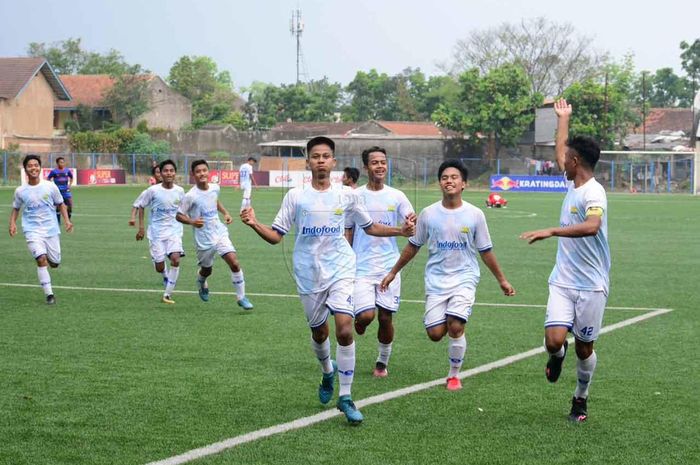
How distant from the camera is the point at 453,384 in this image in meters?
9.38

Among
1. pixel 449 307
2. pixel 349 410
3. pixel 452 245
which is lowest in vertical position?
pixel 349 410

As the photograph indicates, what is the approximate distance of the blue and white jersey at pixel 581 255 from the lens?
8172 millimetres

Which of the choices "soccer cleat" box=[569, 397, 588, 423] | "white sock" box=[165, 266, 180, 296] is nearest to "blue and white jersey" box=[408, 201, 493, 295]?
"soccer cleat" box=[569, 397, 588, 423]

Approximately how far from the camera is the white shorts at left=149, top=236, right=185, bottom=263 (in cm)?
1670

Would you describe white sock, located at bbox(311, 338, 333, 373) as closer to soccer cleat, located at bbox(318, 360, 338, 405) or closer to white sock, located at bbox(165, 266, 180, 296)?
soccer cleat, located at bbox(318, 360, 338, 405)

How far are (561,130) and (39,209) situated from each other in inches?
358

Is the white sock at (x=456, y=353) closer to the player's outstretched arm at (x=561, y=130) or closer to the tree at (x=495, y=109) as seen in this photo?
the player's outstretched arm at (x=561, y=130)

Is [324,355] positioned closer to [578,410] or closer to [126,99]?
[578,410]

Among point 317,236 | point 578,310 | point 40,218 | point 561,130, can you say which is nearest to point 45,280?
point 40,218

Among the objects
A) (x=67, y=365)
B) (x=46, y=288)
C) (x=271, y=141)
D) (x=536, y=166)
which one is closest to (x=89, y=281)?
(x=46, y=288)

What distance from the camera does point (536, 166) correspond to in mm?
71938

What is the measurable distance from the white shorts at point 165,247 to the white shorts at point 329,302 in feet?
27.4

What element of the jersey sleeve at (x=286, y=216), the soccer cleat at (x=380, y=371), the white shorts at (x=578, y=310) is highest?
the jersey sleeve at (x=286, y=216)

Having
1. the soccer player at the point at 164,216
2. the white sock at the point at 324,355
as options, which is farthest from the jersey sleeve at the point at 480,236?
the soccer player at the point at 164,216
